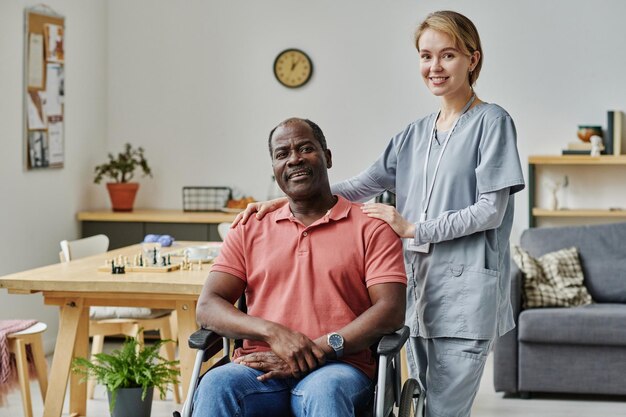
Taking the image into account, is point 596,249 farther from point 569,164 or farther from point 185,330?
point 185,330

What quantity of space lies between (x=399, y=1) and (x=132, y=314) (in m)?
2.72

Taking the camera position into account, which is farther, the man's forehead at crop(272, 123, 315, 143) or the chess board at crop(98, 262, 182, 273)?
the chess board at crop(98, 262, 182, 273)

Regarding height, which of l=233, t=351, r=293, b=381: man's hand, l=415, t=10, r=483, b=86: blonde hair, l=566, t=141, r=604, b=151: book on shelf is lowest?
l=233, t=351, r=293, b=381: man's hand

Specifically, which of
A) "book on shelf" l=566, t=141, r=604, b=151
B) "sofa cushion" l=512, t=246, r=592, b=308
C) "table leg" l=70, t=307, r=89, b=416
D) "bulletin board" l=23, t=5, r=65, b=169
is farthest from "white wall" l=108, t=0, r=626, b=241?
"table leg" l=70, t=307, r=89, b=416

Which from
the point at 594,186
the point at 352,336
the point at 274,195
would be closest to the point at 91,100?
the point at 274,195

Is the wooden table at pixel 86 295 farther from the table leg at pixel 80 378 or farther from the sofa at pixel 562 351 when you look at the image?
the sofa at pixel 562 351

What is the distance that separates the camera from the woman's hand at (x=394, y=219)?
8.31 ft

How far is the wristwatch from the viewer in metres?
2.52

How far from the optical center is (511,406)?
4566 millimetres

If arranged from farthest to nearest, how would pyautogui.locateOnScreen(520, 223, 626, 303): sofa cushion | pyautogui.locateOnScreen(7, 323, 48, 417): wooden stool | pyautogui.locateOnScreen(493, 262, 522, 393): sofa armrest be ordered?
pyautogui.locateOnScreen(520, 223, 626, 303): sofa cushion, pyautogui.locateOnScreen(493, 262, 522, 393): sofa armrest, pyautogui.locateOnScreen(7, 323, 48, 417): wooden stool

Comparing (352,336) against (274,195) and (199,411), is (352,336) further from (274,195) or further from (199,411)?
(274,195)

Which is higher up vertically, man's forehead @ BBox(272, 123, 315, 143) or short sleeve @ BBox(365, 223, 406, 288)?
man's forehead @ BBox(272, 123, 315, 143)

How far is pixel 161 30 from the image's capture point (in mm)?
6312

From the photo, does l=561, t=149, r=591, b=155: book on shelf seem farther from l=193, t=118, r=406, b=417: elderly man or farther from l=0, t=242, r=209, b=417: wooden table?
l=193, t=118, r=406, b=417: elderly man
